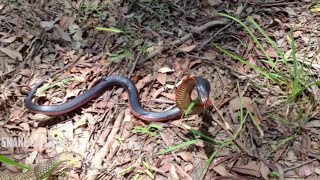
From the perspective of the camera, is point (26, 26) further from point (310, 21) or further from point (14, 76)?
point (310, 21)

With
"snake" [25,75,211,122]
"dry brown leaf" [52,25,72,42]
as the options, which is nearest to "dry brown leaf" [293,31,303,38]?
"snake" [25,75,211,122]

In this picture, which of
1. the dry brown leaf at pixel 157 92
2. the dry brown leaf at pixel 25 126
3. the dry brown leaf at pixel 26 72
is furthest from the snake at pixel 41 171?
the dry brown leaf at pixel 26 72

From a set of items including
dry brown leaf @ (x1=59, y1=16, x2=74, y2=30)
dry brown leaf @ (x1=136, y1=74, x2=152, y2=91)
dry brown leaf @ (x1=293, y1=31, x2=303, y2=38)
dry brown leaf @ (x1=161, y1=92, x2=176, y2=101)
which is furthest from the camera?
dry brown leaf @ (x1=59, y1=16, x2=74, y2=30)

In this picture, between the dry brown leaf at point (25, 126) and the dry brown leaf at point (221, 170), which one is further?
the dry brown leaf at point (25, 126)

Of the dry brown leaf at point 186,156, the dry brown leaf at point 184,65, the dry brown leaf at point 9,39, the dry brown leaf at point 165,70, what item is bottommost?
the dry brown leaf at point 186,156

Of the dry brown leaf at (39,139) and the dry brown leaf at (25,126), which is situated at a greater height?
the dry brown leaf at (25,126)

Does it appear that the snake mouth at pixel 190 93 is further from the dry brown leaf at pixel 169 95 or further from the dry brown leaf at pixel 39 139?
the dry brown leaf at pixel 39 139

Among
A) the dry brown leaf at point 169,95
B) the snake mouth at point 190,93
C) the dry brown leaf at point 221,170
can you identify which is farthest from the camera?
the dry brown leaf at point 169,95

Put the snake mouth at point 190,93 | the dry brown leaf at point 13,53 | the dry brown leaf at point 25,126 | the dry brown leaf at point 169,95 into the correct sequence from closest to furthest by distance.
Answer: the snake mouth at point 190,93 < the dry brown leaf at point 25,126 < the dry brown leaf at point 169,95 < the dry brown leaf at point 13,53

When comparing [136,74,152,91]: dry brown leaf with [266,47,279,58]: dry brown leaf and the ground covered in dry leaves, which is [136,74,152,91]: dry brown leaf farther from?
[266,47,279,58]: dry brown leaf
